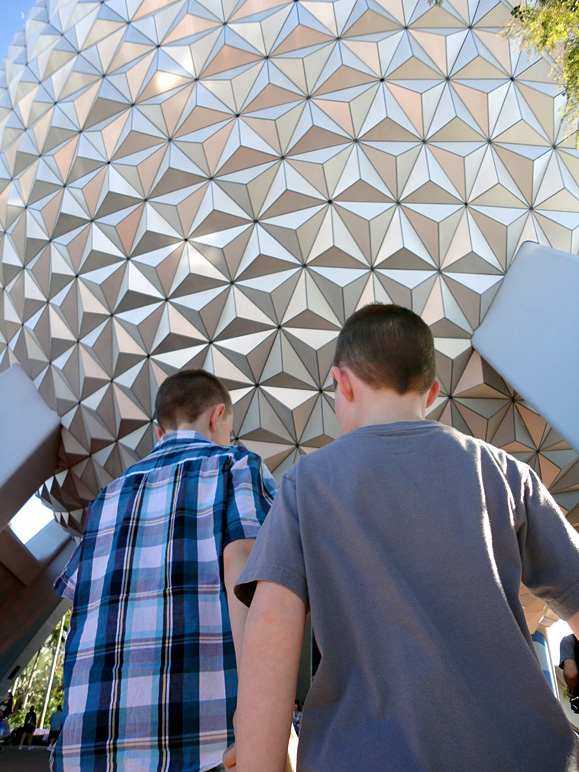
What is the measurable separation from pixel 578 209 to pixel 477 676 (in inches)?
428

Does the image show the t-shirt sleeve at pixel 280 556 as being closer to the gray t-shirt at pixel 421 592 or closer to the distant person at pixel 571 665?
the gray t-shirt at pixel 421 592

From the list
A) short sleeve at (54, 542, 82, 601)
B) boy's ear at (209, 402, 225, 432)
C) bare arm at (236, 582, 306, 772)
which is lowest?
bare arm at (236, 582, 306, 772)

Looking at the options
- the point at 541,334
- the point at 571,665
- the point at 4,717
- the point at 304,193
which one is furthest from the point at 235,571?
the point at 4,717

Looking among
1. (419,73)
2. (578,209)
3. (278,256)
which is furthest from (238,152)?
(578,209)

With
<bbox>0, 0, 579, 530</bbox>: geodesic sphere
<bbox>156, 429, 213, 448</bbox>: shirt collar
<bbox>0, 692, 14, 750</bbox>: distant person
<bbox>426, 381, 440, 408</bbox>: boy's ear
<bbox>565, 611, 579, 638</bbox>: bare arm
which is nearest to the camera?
<bbox>565, 611, 579, 638</bbox>: bare arm

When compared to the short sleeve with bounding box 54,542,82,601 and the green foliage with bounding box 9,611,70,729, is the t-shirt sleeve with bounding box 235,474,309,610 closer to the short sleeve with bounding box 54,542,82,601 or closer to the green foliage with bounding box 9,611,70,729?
the short sleeve with bounding box 54,542,82,601

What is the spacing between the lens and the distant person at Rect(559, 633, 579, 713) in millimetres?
3500

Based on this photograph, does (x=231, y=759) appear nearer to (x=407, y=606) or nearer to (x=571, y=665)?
(x=407, y=606)

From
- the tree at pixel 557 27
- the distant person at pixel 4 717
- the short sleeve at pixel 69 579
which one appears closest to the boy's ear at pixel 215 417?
the short sleeve at pixel 69 579

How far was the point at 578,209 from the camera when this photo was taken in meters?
10.3

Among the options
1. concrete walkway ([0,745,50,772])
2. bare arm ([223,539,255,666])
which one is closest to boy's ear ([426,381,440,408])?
bare arm ([223,539,255,666])

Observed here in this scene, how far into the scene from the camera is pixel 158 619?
2.23m

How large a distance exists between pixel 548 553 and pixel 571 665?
2391 millimetres

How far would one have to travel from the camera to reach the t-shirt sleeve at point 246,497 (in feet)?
7.62
